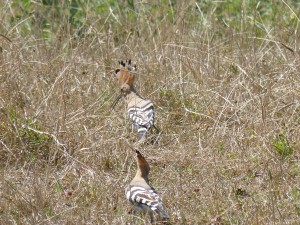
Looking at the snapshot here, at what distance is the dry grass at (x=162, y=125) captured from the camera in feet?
17.5

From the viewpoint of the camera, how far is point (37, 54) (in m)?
7.58

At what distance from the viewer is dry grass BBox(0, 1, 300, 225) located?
532cm

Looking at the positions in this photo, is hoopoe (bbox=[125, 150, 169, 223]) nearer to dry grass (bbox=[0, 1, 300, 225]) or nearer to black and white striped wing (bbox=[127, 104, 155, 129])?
dry grass (bbox=[0, 1, 300, 225])

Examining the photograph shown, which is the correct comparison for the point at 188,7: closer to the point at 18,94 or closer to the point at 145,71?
the point at 145,71

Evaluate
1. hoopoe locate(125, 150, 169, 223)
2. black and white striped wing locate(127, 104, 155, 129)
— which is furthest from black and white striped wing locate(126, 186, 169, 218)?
black and white striped wing locate(127, 104, 155, 129)

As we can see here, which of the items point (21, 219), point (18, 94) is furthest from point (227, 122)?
point (21, 219)

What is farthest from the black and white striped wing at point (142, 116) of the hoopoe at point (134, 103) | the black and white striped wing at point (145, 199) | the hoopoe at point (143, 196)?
the black and white striped wing at point (145, 199)

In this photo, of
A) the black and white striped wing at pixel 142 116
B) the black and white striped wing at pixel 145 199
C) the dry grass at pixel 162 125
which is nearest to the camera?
the black and white striped wing at pixel 145 199

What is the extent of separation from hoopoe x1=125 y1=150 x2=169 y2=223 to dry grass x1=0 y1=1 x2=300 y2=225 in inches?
6.3

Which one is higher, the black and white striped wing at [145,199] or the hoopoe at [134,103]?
the black and white striped wing at [145,199]

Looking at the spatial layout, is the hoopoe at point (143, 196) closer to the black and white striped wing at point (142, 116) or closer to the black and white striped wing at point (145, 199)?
the black and white striped wing at point (145, 199)

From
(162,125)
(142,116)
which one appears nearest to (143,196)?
(142,116)

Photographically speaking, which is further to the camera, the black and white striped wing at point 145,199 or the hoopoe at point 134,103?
the hoopoe at point 134,103

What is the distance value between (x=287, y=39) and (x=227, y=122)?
1.47m
